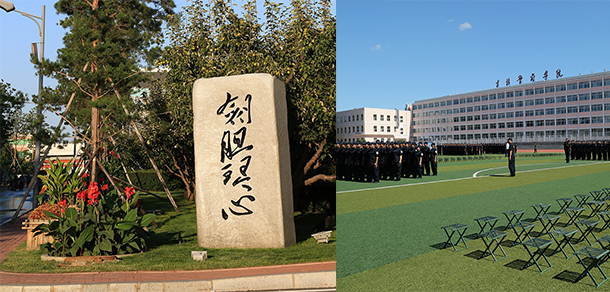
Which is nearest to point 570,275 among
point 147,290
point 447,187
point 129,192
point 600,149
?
point 147,290

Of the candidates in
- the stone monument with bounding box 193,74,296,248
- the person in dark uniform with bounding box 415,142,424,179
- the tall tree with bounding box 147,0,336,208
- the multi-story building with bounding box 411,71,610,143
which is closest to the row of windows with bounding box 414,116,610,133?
the multi-story building with bounding box 411,71,610,143

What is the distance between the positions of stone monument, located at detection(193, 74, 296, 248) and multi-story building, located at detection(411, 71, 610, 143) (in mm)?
38710

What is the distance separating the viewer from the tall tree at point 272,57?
1100 centimetres

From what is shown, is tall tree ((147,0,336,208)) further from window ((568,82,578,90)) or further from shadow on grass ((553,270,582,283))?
window ((568,82,578,90))

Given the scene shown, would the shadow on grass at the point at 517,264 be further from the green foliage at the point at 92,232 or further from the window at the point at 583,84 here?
the window at the point at 583,84

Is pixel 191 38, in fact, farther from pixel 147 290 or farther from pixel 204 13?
pixel 147 290

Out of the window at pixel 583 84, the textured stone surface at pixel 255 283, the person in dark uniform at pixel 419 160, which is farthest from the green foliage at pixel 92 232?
the window at pixel 583 84

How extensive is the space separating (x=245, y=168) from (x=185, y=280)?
3.08 metres

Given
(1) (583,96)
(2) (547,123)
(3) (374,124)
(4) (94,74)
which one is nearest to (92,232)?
(4) (94,74)

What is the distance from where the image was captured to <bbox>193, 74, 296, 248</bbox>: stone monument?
8.27m

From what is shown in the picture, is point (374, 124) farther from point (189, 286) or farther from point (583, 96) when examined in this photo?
point (189, 286)

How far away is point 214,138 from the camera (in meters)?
8.52

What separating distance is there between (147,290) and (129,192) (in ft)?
10.1

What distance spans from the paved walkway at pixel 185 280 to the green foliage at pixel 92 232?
988 mm
